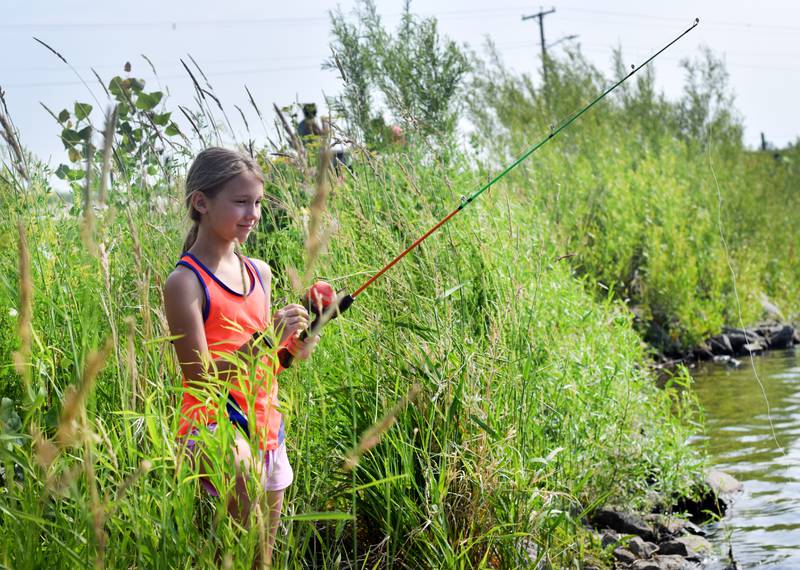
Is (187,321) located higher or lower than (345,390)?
higher

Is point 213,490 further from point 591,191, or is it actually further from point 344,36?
point 591,191

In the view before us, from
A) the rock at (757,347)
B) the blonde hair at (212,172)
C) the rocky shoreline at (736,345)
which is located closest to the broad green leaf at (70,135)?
the blonde hair at (212,172)

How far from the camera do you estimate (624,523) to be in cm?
523

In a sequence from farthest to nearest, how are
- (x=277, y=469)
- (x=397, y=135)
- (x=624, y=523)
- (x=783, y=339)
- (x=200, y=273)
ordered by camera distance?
(x=783, y=339) → (x=397, y=135) → (x=624, y=523) → (x=200, y=273) → (x=277, y=469)

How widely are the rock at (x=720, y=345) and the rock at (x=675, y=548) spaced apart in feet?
28.4

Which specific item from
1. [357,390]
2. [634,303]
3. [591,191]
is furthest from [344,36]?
[357,390]

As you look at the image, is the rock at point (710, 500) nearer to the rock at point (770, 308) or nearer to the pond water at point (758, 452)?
the pond water at point (758, 452)

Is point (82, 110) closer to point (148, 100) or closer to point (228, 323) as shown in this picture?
point (148, 100)

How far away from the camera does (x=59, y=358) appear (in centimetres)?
364

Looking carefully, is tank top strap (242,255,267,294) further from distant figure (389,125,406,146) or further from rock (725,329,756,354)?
rock (725,329,756,354)

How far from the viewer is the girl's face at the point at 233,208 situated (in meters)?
3.15

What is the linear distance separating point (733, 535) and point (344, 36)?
741cm

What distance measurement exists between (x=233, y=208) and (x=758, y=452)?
5719 mm

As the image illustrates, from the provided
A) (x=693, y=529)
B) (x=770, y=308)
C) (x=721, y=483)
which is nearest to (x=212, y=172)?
(x=693, y=529)
